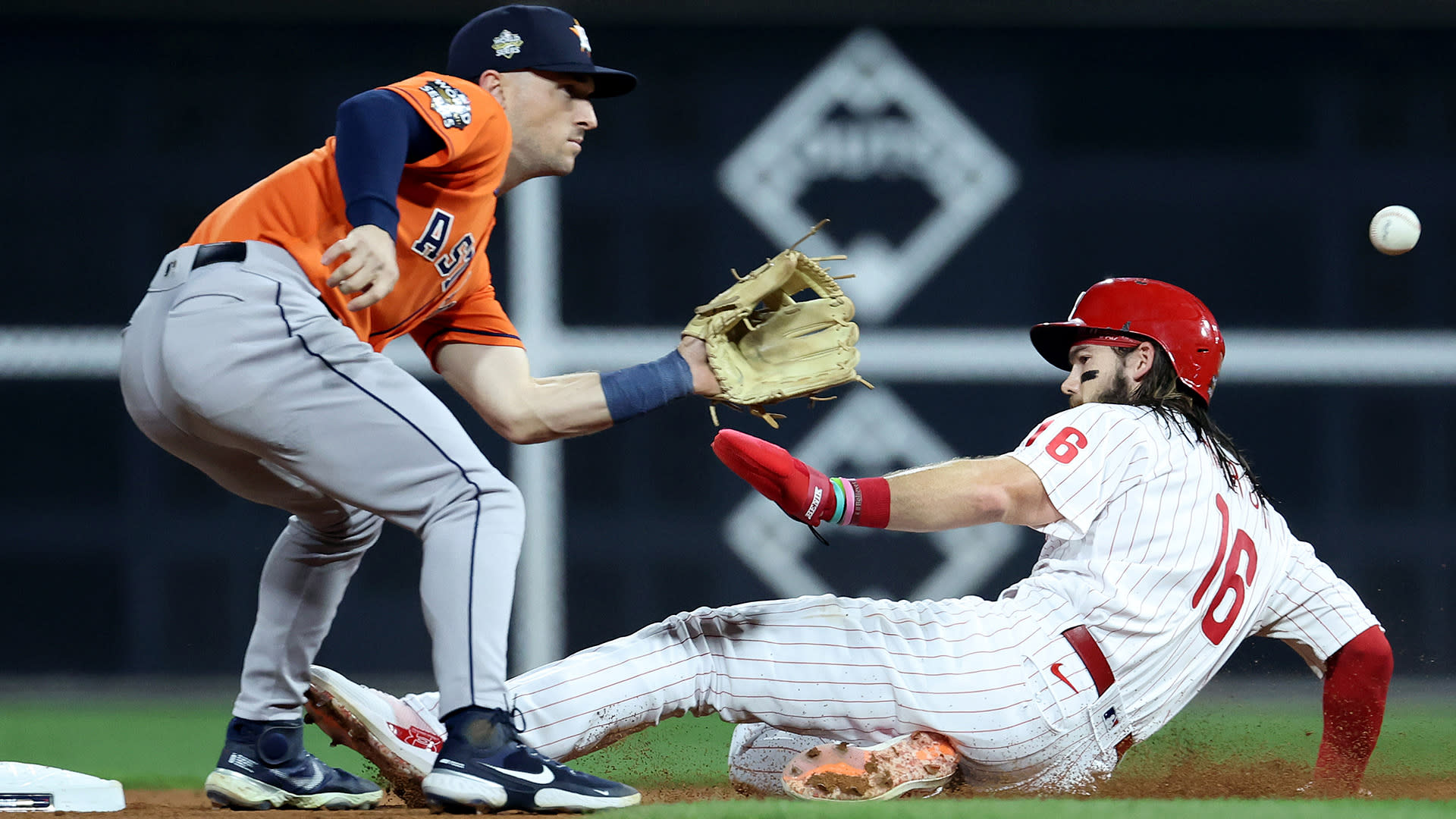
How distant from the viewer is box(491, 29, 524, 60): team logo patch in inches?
102

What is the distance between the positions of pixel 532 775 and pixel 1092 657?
984 millimetres

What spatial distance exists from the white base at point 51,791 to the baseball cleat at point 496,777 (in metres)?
0.71

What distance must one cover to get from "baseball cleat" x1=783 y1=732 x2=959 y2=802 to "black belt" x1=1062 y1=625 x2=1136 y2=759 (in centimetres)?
27

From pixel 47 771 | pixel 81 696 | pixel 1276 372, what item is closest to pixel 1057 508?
pixel 47 771

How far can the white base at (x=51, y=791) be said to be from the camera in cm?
228

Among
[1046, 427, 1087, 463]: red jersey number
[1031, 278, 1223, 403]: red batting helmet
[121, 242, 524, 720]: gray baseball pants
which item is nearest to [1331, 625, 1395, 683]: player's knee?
[1031, 278, 1223, 403]: red batting helmet

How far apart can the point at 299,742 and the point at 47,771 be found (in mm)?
404

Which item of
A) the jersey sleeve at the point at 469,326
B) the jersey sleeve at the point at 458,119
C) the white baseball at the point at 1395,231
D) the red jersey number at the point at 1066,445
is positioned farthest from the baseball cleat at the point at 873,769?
the white baseball at the point at 1395,231

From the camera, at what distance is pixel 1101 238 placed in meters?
6.02

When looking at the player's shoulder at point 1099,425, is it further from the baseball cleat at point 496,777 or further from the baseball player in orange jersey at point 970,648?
the baseball cleat at point 496,777

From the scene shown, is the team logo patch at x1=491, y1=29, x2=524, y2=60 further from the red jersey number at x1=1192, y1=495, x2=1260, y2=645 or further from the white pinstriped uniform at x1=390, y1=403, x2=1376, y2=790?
the red jersey number at x1=1192, y1=495, x2=1260, y2=645

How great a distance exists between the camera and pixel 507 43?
259 cm

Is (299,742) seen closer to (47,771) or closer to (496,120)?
(47,771)

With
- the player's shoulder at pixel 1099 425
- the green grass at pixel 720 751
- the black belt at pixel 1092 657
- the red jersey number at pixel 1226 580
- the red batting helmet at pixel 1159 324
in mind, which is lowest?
the green grass at pixel 720 751
